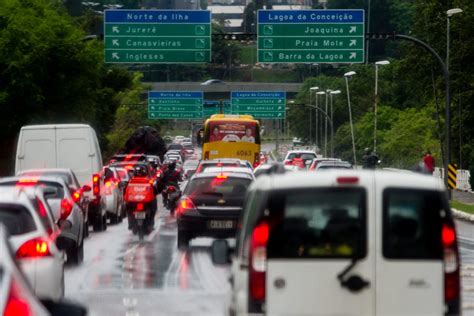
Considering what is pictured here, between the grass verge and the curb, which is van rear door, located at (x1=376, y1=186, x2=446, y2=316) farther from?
the grass verge

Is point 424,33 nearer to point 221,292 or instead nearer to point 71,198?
point 71,198

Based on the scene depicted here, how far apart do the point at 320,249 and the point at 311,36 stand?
4373cm

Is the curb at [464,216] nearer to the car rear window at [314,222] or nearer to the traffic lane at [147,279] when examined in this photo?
the traffic lane at [147,279]

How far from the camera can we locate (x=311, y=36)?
55062mm

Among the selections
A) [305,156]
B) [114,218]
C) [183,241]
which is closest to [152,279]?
[183,241]

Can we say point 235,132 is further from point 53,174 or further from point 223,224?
point 223,224

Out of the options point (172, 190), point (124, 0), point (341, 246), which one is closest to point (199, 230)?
point (172, 190)

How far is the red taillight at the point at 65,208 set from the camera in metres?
26.1

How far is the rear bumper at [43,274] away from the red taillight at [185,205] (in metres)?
13.0

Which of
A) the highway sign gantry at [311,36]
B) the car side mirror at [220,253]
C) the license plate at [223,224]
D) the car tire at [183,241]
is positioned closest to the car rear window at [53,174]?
the car tire at [183,241]

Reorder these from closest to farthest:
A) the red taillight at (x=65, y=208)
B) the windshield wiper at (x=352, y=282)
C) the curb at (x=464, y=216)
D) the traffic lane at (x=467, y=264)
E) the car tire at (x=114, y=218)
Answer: the windshield wiper at (x=352, y=282) < the traffic lane at (x=467, y=264) < the red taillight at (x=65, y=208) < the car tire at (x=114, y=218) < the curb at (x=464, y=216)

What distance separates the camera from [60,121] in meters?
56.6


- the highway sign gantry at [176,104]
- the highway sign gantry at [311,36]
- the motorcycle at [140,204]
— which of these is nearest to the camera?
the motorcycle at [140,204]

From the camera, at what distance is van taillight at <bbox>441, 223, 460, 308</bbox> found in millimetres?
11711
